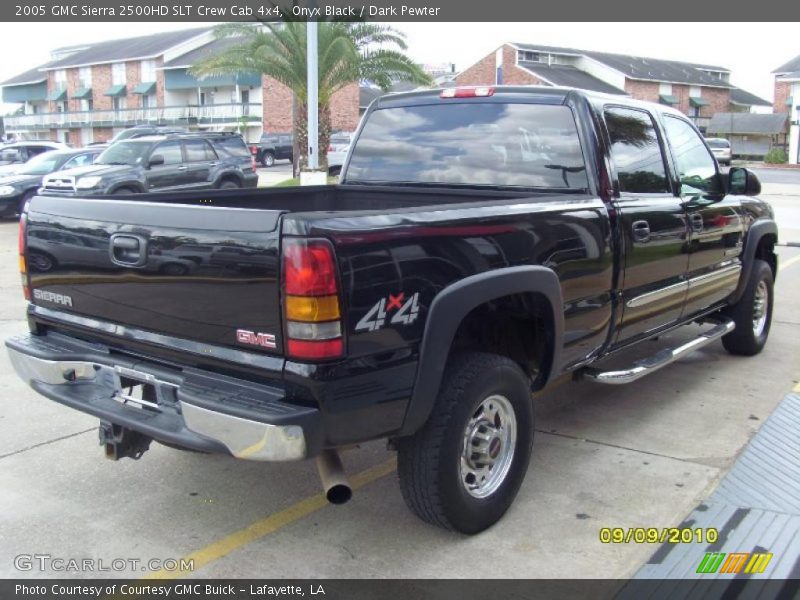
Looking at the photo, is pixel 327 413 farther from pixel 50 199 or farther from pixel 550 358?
pixel 50 199

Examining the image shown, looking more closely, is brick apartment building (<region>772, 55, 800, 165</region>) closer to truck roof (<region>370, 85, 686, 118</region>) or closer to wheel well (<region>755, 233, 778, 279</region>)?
wheel well (<region>755, 233, 778, 279</region>)

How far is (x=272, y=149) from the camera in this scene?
42938 millimetres

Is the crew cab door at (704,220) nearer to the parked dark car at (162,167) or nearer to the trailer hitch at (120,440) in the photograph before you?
the trailer hitch at (120,440)

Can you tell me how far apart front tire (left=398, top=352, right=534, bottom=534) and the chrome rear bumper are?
0.64 meters

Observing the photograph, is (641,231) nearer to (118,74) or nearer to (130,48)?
(118,74)

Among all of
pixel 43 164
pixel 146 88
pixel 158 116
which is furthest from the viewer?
pixel 146 88

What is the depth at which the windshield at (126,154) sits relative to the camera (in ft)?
54.1

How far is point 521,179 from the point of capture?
4.55 m

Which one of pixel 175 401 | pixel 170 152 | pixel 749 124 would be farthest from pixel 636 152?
pixel 749 124

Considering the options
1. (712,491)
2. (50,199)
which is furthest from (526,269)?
(50,199)

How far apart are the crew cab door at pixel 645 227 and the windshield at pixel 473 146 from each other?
298 mm

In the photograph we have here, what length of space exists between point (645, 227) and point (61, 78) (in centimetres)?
6804

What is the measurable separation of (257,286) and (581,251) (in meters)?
1.82

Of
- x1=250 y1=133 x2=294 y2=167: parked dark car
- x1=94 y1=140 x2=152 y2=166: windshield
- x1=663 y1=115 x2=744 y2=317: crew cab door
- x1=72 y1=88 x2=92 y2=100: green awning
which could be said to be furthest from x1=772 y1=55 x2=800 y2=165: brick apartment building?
x1=663 y1=115 x2=744 y2=317: crew cab door
